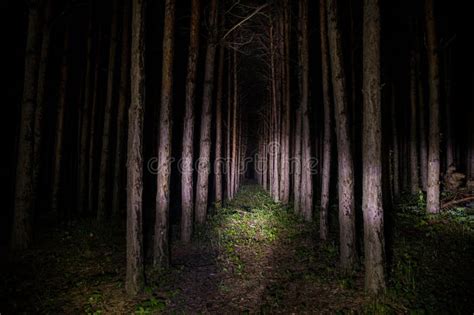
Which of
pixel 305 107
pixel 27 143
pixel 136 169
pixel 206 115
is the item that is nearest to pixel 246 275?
pixel 136 169

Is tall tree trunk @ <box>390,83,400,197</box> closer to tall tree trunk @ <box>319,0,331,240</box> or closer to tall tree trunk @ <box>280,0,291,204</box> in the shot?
tall tree trunk @ <box>280,0,291,204</box>

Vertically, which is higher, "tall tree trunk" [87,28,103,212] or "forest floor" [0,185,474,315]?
"tall tree trunk" [87,28,103,212]

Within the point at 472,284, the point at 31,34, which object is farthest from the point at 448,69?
the point at 31,34

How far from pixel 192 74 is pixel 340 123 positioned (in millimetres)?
5243

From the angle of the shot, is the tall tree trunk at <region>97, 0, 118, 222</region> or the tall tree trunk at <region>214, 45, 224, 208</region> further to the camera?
the tall tree trunk at <region>214, 45, 224, 208</region>

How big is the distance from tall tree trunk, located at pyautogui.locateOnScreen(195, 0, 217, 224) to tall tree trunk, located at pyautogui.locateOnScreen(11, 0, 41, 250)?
5.35m

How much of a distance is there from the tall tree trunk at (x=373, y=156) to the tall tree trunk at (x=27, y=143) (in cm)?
883

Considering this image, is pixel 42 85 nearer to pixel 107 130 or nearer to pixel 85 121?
pixel 107 130

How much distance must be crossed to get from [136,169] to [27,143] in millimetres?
4391

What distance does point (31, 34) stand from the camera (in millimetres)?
8180

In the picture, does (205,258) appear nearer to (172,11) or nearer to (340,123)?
(340,123)

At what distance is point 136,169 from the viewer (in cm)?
620

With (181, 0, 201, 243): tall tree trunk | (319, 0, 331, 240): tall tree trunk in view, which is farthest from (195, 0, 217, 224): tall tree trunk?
(319, 0, 331, 240): tall tree trunk

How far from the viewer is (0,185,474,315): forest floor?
5.56m
